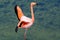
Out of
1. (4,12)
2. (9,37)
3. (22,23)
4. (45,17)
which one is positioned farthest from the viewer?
(4,12)

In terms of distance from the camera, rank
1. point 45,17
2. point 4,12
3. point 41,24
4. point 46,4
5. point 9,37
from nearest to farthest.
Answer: point 9,37, point 41,24, point 45,17, point 4,12, point 46,4

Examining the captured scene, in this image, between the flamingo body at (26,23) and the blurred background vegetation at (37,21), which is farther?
the blurred background vegetation at (37,21)

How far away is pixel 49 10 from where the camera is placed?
6.57 metres

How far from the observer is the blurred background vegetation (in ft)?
16.5

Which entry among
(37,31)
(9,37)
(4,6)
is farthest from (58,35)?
(4,6)

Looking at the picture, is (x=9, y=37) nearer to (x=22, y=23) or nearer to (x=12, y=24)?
(x=12, y=24)

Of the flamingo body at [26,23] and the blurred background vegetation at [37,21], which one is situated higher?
the flamingo body at [26,23]

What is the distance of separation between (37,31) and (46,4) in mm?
1868

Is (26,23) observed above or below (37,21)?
above

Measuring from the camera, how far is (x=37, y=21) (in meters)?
5.77

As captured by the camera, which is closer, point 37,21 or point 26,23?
point 26,23

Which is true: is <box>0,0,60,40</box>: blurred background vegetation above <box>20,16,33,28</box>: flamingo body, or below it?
below

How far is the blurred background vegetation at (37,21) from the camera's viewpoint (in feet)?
16.5

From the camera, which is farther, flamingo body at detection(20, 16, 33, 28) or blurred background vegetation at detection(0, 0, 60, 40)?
blurred background vegetation at detection(0, 0, 60, 40)
